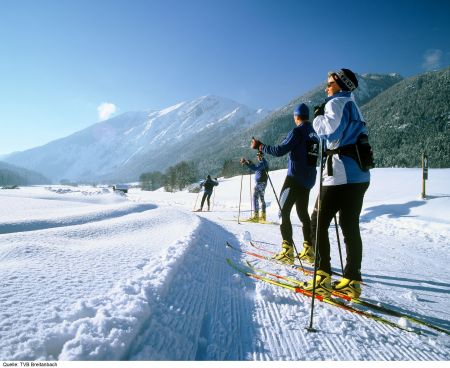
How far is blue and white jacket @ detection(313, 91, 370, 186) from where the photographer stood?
281 centimetres

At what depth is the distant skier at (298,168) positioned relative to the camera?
4105 mm

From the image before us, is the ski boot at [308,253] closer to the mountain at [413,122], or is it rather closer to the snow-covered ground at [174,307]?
the snow-covered ground at [174,307]

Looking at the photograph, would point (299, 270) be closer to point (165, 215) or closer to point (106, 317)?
point (106, 317)

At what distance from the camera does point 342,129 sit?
9.25 feet

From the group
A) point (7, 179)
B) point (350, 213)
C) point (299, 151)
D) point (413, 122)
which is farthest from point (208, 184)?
point (7, 179)

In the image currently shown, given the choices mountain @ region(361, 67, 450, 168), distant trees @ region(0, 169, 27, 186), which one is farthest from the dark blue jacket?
distant trees @ region(0, 169, 27, 186)

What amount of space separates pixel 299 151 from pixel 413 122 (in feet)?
448

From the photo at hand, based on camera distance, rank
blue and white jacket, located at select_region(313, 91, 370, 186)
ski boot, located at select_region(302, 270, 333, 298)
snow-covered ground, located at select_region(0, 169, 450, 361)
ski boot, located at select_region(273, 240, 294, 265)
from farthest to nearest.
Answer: ski boot, located at select_region(273, 240, 294, 265) < ski boot, located at select_region(302, 270, 333, 298) < blue and white jacket, located at select_region(313, 91, 370, 186) < snow-covered ground, located at select_region(0, 169, 450, 361)

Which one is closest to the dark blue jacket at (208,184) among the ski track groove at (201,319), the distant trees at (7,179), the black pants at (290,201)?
the black pants at (290,201)

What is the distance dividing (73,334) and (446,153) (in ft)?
338

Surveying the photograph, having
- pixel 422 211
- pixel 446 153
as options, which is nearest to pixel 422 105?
pixel 446 153

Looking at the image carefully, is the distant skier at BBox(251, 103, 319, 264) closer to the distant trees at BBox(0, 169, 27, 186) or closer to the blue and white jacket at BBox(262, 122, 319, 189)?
the blue and white jacket at BBox(262, 122, 319, 189)

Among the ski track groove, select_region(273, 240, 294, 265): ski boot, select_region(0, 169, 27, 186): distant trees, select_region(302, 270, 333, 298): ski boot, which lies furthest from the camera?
select_region(0, 169, 27, 186): distant trees

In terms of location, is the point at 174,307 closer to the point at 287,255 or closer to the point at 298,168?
the point at 287,255
